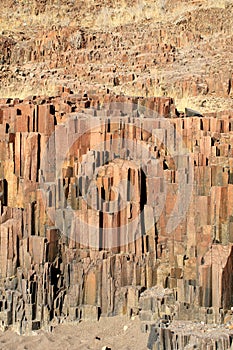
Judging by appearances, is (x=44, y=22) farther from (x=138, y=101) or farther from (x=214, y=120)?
(x=214, y=120)

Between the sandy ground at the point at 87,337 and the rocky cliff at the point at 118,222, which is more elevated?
the rocky cliff at the point at 118,222

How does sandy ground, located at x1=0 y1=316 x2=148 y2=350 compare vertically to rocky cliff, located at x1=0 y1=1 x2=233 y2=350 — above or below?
below

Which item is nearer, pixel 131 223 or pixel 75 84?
pixel 131 223

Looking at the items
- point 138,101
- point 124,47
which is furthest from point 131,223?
point 124,47

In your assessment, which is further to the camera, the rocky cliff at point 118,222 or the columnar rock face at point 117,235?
the columnar rock face at point 117,235

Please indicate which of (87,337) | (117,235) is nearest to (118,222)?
(117,235)

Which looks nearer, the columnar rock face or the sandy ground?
the sandy ground
